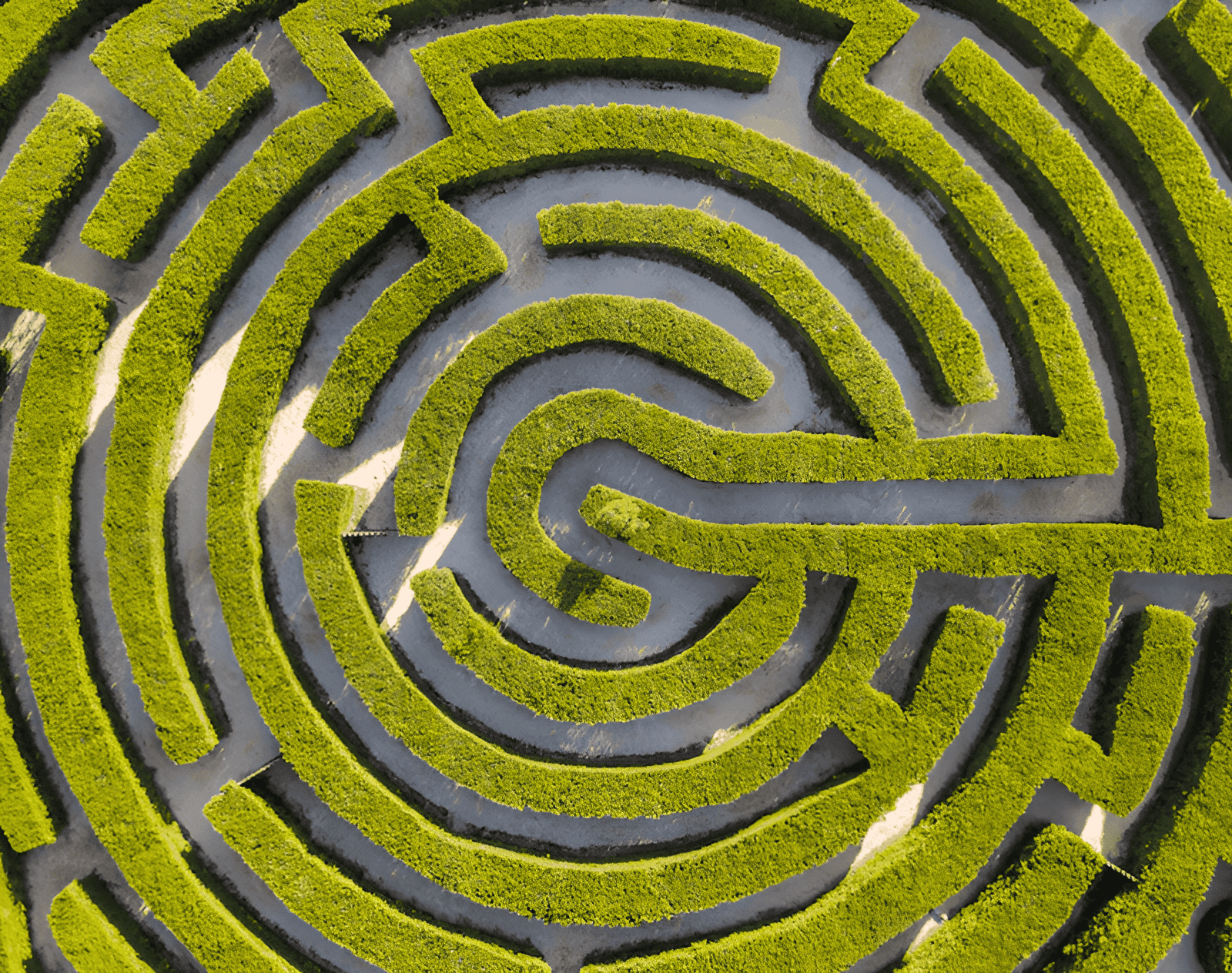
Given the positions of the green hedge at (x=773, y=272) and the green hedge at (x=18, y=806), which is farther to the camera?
the green hedge at (x=773, y=272)

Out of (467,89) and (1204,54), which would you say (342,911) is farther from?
(1204,54)

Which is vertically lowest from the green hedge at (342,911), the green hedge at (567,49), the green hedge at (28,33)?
the green hedge at (342,911)

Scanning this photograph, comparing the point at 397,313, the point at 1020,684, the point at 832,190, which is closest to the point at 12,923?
the point at 397,313

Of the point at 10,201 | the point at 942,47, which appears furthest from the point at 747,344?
the point at 10,201

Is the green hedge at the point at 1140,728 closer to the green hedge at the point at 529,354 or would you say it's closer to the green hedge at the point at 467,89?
the green hedge at the point at 529,354

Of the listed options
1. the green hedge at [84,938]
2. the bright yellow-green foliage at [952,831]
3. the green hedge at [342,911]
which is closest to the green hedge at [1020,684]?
the bright yellow-green foliage at [952,831]

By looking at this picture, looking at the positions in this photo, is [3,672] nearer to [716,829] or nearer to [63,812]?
[63,812]
